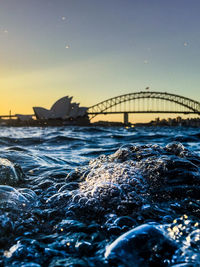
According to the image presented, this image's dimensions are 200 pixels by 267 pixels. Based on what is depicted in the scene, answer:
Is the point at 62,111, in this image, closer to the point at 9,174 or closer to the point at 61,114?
the point at 61,114

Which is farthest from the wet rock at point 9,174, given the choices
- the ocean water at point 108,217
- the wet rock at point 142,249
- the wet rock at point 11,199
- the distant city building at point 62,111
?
the distant city building at point 62,111

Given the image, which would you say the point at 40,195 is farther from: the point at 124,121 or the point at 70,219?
the point at 124,121

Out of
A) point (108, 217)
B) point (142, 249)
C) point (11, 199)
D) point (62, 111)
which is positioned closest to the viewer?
point (142, 249)

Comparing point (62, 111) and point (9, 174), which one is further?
point (62, 111)

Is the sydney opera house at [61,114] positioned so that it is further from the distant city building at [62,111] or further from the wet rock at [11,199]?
the wet rock at [11,199]

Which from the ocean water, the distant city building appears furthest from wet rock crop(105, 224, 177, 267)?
the distant city building

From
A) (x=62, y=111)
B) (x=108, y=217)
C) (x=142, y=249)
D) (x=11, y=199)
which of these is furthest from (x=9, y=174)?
(x=62, y=111)
